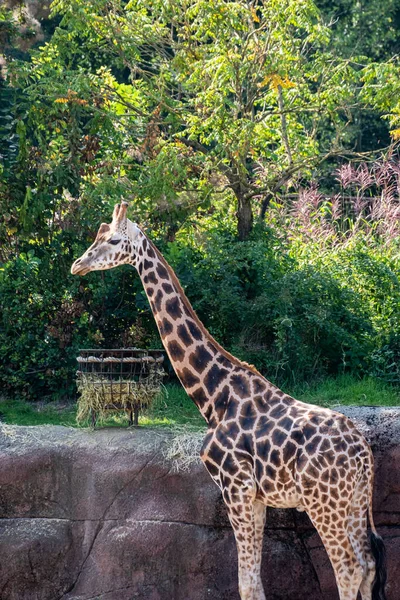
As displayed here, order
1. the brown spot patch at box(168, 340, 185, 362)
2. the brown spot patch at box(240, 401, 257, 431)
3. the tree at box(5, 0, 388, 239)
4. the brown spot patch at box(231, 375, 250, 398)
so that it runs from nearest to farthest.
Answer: the brown spot patch at box(240, 401, 257, 431)
the brown spot patch at box(231, 375, 250, 398)
the brown spot patch at box(168, 340, 185, 362)
the tree at box(5, 0, 388, 239)

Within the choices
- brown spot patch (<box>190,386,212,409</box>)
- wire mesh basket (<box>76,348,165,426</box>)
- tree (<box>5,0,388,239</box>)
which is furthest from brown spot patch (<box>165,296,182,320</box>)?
tree (<box>5,0,388,239</box>)

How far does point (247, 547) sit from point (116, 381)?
76.1 inches

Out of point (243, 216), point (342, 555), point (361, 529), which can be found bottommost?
point (342, 555)

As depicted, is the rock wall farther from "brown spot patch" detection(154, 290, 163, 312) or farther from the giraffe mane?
"brown spot patch" detection(154, 290, 163, 312)

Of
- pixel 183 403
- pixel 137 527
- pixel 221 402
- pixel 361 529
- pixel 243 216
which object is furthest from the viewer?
pixel 243 216

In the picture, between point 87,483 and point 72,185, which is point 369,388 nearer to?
point 87,483

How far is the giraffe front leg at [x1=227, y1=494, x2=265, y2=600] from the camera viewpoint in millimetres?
6406

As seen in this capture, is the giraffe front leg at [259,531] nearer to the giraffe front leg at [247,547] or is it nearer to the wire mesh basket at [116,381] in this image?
the giraffe front leg at [247,547]

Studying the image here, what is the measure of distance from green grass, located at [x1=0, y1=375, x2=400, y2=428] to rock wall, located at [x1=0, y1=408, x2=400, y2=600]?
1.05 metres

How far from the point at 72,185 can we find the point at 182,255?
159 cm

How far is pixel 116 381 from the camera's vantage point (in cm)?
774

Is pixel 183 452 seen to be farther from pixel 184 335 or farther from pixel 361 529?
pixel 361 529

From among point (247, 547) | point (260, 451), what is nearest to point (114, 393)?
point (260, 451)

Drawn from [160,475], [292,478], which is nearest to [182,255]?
[160,475]
